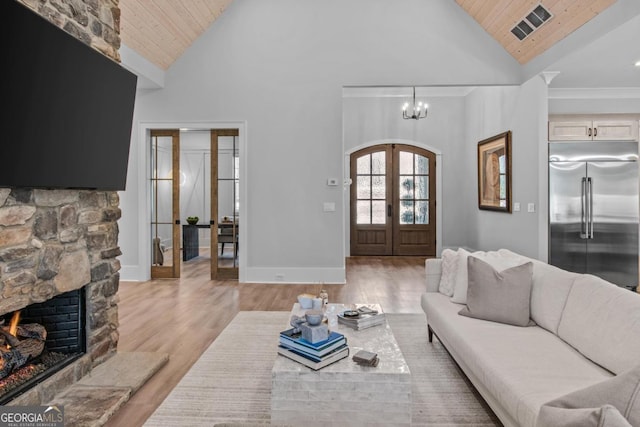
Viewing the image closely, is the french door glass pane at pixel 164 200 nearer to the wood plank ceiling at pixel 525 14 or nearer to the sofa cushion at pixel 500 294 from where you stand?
the sofa cushion at pixel 500 294

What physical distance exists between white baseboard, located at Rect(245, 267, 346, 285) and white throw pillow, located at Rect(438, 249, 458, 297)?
2.36 metres

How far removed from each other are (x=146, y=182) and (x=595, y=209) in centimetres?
606

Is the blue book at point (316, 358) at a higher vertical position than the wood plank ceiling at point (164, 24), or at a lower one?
lower

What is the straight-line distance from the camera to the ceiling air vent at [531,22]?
4.04 metres

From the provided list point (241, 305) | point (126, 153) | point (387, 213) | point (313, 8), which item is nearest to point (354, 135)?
point (387, 213)

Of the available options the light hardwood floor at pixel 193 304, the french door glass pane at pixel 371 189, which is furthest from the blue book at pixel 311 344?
the french door glass pane at pixel 371 189

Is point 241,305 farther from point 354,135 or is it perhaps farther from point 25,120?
point 354,135

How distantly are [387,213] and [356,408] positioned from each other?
6.51 m

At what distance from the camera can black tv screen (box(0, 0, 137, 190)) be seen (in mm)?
1718

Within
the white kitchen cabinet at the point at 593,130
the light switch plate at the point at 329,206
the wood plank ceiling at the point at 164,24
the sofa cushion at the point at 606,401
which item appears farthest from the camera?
the light switch plate at the point at 329,206

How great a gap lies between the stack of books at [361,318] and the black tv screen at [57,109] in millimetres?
1845

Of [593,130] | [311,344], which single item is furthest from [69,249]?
[593,130]

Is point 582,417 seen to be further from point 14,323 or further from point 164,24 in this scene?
point 164,24

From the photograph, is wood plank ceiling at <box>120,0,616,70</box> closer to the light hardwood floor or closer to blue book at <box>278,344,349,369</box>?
the light hardwood floor
